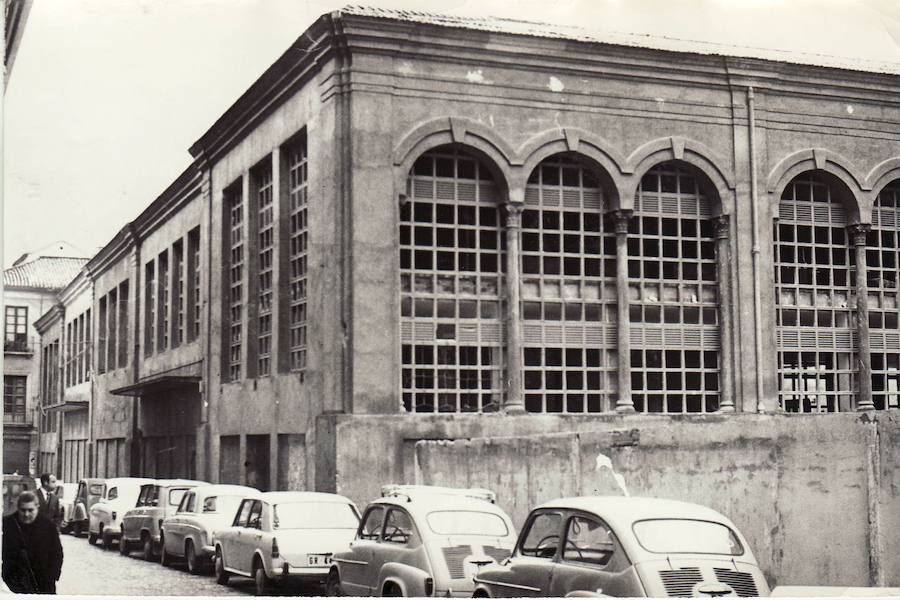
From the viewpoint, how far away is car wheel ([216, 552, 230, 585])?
51.2 feet

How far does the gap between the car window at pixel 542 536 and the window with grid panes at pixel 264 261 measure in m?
14.3

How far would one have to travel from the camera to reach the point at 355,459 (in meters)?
18.7

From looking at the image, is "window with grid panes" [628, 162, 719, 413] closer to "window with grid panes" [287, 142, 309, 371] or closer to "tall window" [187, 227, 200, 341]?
"window with grid panes" [287, 142, 309, 371]

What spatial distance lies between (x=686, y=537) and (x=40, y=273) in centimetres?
1145

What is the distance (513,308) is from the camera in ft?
67.1

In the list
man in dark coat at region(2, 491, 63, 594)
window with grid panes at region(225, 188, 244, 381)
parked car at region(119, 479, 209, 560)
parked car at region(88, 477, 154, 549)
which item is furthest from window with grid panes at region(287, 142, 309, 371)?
man in dark coat at region(2, 491, 63, 594)

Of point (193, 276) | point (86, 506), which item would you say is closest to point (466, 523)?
point (86, 506)

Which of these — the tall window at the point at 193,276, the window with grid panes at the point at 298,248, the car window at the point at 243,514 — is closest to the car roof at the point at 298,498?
the car window at the point at 243,514

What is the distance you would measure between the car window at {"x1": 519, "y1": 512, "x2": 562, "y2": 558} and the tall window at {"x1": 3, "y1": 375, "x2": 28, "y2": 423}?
8.01m

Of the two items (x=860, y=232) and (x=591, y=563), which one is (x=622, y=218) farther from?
(x=591, y=563)

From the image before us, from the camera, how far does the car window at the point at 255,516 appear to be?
14937 mm

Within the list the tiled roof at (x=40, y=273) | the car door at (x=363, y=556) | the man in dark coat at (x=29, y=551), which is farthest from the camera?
the tiled roof at (x=40, y=273)

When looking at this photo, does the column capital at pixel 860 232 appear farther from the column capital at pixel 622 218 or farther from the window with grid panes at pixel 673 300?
the column capital at pixel 622 218

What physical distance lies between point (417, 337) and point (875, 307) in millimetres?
8493
